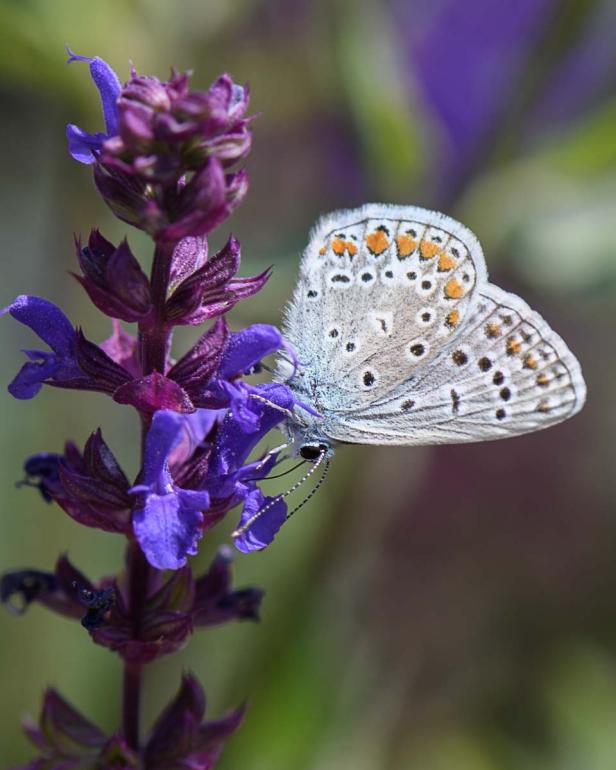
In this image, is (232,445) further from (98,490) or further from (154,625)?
(154,625)

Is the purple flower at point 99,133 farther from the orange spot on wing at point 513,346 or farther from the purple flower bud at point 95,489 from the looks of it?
the orange spot on wing at point 513,346

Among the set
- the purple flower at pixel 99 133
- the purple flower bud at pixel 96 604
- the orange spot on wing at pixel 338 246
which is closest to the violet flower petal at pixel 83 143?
the purple flower at pixel 99 133

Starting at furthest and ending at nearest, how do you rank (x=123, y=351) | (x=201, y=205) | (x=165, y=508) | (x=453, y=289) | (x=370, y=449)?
1. (x=370, y=449)
2. (x=453, y=289)
3. (x=123, y=351)
4. (x=165, y=508)
5. (x=201, y=205)

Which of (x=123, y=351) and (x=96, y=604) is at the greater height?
(x=123, y=351)

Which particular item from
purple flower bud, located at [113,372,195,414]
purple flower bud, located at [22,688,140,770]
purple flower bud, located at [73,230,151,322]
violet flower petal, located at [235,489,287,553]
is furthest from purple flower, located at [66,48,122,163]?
purple flower bud, located at [22,688,140,770]

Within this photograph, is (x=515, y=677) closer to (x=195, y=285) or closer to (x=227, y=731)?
(x=227, y=731)

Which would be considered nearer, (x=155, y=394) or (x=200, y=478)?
(x=155, y=394)

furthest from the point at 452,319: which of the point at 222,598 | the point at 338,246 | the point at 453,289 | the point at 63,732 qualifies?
the point at 63,732

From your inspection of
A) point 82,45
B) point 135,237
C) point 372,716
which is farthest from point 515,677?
point 82,45
